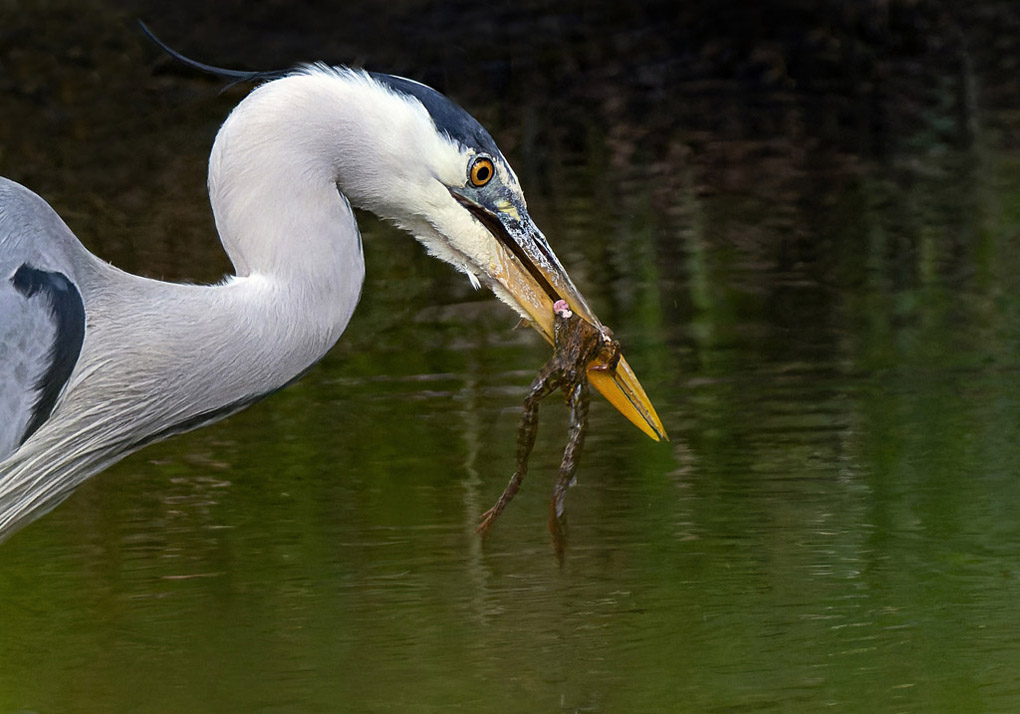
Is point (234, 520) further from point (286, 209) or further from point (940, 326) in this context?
point (940, 326)

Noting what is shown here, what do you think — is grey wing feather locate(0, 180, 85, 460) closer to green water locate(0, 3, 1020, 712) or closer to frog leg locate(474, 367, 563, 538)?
green water locate(0, 3, 1020, 712)

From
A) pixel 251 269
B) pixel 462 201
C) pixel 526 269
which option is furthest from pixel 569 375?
pixel 251 269

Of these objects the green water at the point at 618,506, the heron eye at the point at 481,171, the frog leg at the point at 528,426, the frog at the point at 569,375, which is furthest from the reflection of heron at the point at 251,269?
the green water at the point at 618,506

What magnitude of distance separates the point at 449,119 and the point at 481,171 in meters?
0.13

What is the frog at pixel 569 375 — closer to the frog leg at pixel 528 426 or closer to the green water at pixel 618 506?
the frog leg at pixel 528 426

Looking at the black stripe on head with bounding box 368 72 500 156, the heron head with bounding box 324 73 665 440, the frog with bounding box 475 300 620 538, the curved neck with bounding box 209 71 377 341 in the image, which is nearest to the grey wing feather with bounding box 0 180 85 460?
the curved neck with bounding box 209 71 377 341

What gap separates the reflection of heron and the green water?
76cm

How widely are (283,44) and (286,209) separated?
1195 cm

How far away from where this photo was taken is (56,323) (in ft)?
11.6

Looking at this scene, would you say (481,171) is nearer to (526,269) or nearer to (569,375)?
(526,269)

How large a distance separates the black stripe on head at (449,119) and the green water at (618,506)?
1250 mm

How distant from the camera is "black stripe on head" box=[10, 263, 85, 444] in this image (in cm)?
354

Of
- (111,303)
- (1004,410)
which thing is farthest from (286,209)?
(1004,410)

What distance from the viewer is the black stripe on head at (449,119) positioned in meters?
3.67
